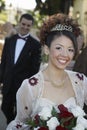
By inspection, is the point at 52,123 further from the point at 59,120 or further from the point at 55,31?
the point at 55,31

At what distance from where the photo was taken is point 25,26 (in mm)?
8500

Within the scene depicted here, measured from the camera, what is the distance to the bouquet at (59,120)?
3314 mm

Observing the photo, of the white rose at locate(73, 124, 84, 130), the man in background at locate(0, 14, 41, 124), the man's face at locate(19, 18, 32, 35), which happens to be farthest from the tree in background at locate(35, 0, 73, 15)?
the white rose at locate(73, 124, 84, 130)

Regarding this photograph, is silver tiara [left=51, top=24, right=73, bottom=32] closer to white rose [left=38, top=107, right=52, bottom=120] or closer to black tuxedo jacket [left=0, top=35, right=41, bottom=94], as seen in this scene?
white rose [left=38, top=107, right=52, bottom=120]

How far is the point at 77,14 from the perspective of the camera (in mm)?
30844

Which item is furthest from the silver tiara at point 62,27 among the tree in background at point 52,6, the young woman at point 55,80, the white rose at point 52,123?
the tree in background at point 52,6

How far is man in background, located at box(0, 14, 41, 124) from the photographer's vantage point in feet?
26.6

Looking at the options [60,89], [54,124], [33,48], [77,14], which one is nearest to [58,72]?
[60,89]

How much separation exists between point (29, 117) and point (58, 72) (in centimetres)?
42

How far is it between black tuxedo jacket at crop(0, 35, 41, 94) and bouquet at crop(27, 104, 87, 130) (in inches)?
180

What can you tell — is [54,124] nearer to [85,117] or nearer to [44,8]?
[85,117]

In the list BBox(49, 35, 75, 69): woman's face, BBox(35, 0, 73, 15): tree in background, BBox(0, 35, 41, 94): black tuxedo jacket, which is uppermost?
BBox(35, 0, 73, 15): tree in background

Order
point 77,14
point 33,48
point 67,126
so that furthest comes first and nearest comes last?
1. point 77,14
2. point 33,48
3. point 67,126

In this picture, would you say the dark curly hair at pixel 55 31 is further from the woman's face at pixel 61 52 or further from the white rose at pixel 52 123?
the white rose at pixel 52 123
